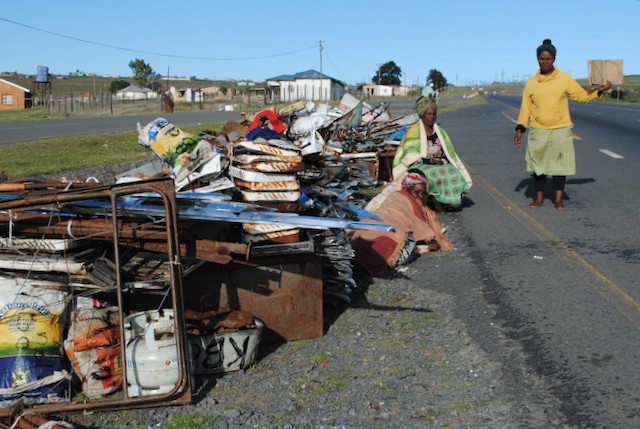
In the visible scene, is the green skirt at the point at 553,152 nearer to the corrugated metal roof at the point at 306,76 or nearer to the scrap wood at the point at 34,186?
the scrap wood at the point at 34,186

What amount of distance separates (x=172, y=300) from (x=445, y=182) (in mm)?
5524

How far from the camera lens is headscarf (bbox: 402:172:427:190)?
29.0ft

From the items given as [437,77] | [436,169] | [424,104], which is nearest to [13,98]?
[424,104]

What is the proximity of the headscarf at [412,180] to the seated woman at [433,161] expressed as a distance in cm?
14

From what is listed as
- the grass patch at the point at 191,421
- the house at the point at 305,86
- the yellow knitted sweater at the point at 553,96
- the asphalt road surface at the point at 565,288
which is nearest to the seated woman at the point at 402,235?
the asphalt road surface at the point at 565,288

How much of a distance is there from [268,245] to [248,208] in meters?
0.30

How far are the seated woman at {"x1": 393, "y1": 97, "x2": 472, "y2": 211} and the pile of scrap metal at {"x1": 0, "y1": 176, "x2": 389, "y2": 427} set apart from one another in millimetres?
4278

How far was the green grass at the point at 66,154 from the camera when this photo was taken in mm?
13969

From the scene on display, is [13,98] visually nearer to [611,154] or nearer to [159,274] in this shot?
[611,154]

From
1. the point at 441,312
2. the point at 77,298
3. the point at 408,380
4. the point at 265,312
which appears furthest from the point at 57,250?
the point at 441,312

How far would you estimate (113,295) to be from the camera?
520 cm

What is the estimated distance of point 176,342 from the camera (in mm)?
4348

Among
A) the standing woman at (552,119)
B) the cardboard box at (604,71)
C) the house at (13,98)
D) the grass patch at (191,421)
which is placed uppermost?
the house at (13,98)

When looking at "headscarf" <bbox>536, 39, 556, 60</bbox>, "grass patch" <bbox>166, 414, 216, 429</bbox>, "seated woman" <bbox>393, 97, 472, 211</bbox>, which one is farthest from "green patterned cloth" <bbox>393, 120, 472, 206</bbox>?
"grass patch" <bbox>166, 414, 216, 429</bbox>
